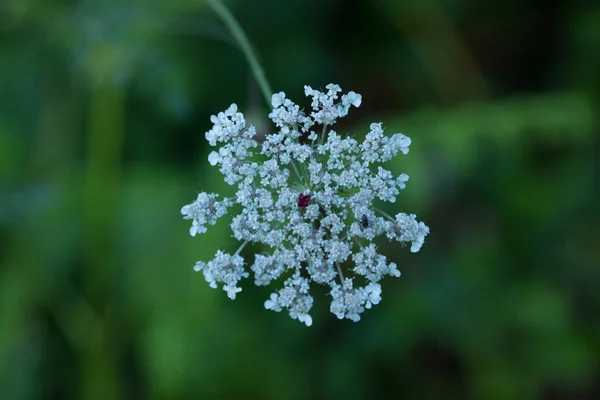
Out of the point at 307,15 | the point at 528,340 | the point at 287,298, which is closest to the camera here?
the point at 287,298

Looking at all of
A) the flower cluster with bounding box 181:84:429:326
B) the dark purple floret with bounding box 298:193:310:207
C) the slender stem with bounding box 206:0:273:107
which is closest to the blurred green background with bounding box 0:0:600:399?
the slender stem with bounding box 206:0:273:107

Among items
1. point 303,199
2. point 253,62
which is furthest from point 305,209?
point 253,62

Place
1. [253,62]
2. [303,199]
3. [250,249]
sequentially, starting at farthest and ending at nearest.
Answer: [250,249], [253,62], [303,199]

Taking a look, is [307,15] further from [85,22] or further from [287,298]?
[287,298]

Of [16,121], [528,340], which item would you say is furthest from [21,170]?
[528,340]

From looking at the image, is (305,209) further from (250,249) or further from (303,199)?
(250,249)

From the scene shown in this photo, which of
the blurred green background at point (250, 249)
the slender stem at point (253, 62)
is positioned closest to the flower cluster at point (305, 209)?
the slender stem at point (253, 62)
